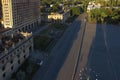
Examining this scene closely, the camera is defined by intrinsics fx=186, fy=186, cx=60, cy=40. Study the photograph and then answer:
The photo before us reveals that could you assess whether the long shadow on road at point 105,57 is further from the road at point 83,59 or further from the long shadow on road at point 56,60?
the long shadow on road at point 56,60

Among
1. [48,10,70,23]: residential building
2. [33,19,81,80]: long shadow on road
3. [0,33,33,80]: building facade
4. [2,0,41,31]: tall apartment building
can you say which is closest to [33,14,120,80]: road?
[33,19,81,80]: long shadow on road

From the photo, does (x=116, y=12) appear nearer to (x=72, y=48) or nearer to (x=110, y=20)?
(x=110, y=20)

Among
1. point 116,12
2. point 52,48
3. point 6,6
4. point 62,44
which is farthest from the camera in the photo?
point 116,12

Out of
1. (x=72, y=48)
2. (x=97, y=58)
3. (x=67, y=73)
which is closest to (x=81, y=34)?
(x=72, y=48)

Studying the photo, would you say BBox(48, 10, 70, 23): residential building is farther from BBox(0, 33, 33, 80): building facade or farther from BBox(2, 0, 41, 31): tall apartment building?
BBox(0, 33, 33, 80): building facade

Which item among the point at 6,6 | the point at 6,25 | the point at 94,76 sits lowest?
the point at 94,76

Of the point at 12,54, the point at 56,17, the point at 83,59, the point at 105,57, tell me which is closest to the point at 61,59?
the point at 83,59
